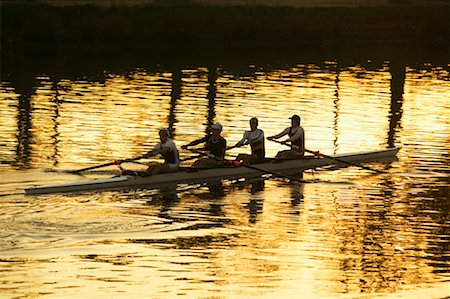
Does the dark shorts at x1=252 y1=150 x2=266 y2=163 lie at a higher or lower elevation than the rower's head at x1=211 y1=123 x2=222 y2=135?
lower

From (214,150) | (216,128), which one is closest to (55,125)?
(214,150)

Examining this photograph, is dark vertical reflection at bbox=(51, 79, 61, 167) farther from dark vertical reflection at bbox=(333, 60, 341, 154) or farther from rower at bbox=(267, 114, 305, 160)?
dark vertical reflection at bbox=(333, 60, 341, 154)

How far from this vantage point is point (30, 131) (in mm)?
37062

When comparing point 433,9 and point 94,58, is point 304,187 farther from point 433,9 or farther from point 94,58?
point 433,9

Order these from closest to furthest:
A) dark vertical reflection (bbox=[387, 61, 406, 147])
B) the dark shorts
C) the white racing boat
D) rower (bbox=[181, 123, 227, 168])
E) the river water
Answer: the river water → the white racing boat → rower (bbox=[181, 123, 227, 168]) → the dark shorts → dark vertical reflection (bbox=[387, 61, 406, 147])

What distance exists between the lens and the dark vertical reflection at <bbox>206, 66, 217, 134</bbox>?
136ft

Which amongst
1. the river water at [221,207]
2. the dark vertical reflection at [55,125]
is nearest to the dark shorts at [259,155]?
the river water at [221,207]

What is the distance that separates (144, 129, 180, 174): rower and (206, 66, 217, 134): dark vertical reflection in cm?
924

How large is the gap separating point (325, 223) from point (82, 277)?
22.1 ft

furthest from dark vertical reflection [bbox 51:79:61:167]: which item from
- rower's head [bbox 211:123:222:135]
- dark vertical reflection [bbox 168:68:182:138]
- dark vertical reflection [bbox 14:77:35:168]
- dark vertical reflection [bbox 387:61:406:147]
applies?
dark vertical reflection [bbox 387:61:406:147]

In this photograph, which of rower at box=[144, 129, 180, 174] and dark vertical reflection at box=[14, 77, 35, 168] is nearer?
rower at box=[144, 129, 180, 174]

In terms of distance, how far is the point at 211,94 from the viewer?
4812 centimetres

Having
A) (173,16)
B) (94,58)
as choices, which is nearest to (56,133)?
(94,58)

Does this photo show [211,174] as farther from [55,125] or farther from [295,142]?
[55,125]
